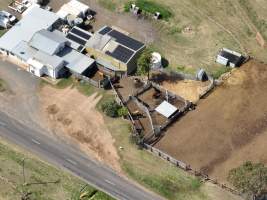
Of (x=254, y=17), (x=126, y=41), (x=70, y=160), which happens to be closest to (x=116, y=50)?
(x=126, y=41)

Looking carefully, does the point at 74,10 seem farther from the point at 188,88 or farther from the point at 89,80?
the point at 188,88

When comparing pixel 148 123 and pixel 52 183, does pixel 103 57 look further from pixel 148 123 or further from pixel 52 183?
pixel 52 183

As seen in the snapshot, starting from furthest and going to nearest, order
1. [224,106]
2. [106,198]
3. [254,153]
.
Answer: [224,106], [254,153], [106,198]

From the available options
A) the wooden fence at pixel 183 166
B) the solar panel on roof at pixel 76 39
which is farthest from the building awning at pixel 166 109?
the solar panel on roof at pixel 76 39

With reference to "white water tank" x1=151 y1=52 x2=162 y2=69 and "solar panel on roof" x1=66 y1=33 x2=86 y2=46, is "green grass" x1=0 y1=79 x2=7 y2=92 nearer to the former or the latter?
"solar panel on roof" x1=66 y1=33 x2=86 y2=46

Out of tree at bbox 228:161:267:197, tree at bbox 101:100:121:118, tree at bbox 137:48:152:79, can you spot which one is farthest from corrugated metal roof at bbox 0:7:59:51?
tree at bbox 228:161:267:197

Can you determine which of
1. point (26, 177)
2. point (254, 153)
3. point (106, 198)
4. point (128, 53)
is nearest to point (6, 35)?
point (128, 53)
